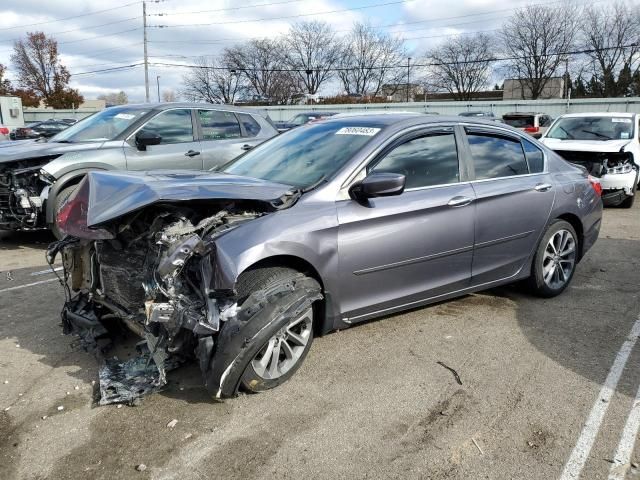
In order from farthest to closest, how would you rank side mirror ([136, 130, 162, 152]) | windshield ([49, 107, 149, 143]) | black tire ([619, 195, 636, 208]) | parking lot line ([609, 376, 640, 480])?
1. black tire ([619, 195, 636, 208])
2. windshield ([49, 107, 149, 143])
3. side mirror ([136, 130, 162, 152])
4. parking lot line ([609, 376, 640, 480])

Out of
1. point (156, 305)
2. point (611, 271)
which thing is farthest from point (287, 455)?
point (611, 271)

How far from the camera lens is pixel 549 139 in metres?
11.2

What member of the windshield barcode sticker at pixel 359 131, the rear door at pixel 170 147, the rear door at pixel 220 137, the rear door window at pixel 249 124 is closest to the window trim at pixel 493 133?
the windshield barcode sticker at pixel 359 131

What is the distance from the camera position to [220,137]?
25.9 feet

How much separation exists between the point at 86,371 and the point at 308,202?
1.87 m

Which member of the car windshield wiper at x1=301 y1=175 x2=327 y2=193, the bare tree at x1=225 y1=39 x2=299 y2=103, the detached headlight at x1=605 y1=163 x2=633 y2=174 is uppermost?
the bare tree at x1=225 y1=39 x2=299 y2=103

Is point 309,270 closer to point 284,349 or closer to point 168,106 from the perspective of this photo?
point 284,349

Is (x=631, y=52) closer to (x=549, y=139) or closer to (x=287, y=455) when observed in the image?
(x=549, y=139)

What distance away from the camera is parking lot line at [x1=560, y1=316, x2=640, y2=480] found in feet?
8.54

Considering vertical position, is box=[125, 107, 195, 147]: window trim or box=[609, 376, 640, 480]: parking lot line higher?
box=[125, 107, 195, 147]: window trim

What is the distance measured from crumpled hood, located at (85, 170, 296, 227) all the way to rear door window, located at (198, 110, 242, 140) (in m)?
4.30

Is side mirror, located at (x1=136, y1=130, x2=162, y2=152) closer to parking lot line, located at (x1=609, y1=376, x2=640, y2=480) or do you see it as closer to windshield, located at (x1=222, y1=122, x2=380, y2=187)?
windshield, located at (x1=222, y1=122, x2=380, y2=187)

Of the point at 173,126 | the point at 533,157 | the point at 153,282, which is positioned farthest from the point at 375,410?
the point at 173,126

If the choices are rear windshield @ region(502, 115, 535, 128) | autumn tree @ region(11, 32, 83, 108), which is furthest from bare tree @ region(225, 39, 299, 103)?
rear windshield @ region(502, 115, 535, 128)
